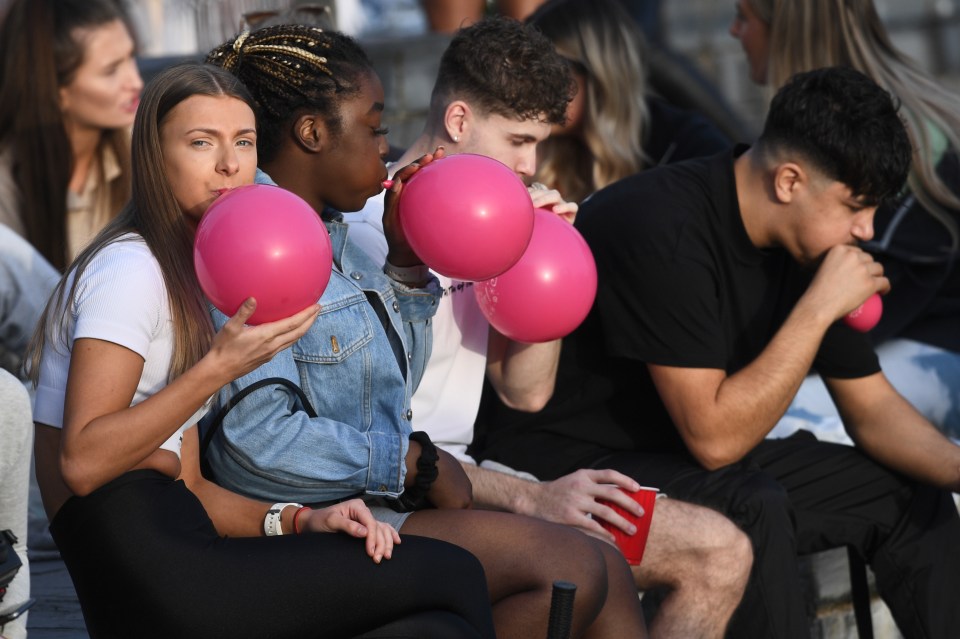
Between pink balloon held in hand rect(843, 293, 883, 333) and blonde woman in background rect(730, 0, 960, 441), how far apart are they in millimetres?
733

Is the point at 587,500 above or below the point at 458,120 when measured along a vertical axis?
below

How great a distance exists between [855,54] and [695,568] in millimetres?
2579

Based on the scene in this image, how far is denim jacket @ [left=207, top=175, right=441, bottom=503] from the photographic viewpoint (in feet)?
8.50

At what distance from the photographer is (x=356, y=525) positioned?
8.02ft

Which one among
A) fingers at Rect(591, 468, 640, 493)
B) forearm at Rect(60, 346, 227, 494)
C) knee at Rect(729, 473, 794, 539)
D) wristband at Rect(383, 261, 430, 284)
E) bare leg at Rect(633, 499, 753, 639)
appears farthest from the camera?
knee at Rect(729, 473, 794, 539)

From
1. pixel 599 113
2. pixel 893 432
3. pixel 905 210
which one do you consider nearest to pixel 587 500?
pixel 893 432

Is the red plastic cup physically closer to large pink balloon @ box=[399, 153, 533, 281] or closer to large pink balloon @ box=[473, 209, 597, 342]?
large pink balloon @ box=[473, 209, 597, 342]

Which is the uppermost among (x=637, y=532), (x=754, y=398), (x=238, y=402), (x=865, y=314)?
(x=238, y=402)

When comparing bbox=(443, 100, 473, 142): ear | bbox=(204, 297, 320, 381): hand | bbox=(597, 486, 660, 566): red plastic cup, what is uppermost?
bbox=(204, 297, 320, 381): hand

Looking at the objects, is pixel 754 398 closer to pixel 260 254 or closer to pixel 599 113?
pixel 260 254

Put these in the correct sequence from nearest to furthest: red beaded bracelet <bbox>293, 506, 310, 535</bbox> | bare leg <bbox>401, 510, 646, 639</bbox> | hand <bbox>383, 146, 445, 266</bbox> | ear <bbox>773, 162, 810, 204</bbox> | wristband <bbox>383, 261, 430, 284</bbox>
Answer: red beaded bracelet <bbox>293, 506, 310, 535</bbox> → bare leg <bbox>401, 510, 646, 639</bbox> → hand <bbox>383, 146, 445, 266</bbox> → wristband <bbox>383, 261, 430, 284</bbox> → ear <bbox>773, 162, 810, 204</bbox>

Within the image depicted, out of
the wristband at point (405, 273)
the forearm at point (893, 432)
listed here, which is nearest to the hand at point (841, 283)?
the forearm at point (893, 432)

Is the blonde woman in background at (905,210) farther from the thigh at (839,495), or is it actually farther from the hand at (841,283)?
the hand at (841,283)

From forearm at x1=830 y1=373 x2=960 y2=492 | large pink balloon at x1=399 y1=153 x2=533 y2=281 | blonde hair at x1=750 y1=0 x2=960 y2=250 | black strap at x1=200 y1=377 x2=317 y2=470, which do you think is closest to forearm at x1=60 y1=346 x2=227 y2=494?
black strap at x1=200 y1=377 x2=317 y2=470
